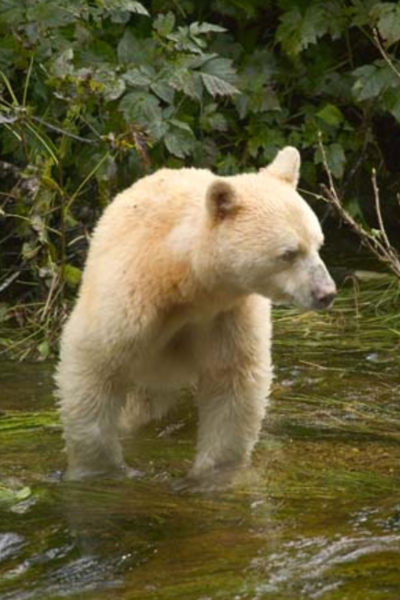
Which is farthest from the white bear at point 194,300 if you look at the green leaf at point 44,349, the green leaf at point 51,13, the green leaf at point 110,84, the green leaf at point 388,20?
the green leaf at point 388,20

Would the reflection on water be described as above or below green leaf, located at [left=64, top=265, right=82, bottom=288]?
below

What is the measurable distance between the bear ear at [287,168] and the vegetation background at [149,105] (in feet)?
6.23

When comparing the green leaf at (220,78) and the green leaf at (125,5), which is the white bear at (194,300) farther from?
the green leaf at (220,78)

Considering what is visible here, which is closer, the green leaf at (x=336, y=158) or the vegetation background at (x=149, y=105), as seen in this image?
the vegetation background at (x=149, y=105)

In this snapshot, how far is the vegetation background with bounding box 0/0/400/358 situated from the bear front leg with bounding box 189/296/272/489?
2.01 metres

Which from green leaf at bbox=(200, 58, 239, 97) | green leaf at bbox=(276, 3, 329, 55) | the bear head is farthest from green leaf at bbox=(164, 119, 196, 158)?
A: the bear head

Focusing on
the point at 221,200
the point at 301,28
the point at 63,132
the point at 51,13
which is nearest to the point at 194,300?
the point at 221,200

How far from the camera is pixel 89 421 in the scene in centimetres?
624

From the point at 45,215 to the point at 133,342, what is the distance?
2470 millimetres

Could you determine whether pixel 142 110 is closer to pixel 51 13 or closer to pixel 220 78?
pixel 220 78

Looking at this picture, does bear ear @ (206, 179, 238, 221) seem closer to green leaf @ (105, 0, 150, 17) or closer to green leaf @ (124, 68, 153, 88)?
green leaf @ (105, 0, 150, 17)

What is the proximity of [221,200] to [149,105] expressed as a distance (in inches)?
119

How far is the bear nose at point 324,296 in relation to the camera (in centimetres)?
555

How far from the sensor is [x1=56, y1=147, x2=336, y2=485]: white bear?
5645 mm
